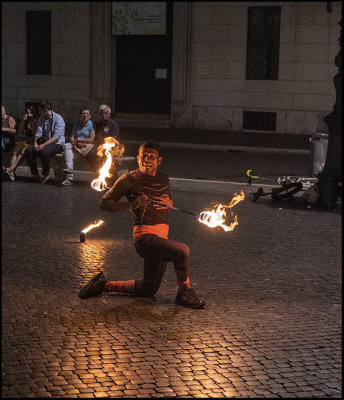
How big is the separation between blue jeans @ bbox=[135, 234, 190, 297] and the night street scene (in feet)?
0.04

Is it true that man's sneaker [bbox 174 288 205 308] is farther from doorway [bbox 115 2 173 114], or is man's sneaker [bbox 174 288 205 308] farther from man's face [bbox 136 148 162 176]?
doorway [bbox 115 2 173 114]

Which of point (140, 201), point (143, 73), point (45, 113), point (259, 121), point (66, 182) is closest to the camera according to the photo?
point (140, 201)

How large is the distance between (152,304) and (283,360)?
64.7 inches

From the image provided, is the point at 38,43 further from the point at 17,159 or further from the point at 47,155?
the point at 47,155

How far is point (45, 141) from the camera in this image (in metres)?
14.8

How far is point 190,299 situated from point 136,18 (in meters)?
21.3

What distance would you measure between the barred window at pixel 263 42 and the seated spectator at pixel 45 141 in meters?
11.7

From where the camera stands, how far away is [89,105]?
1067 inches

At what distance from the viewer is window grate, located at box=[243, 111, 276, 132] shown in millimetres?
25156

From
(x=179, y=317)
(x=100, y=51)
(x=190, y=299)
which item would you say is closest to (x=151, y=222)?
(x=190, y=299)

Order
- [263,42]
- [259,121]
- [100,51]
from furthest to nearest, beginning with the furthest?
[100,51]
[259,121]
[263,42]

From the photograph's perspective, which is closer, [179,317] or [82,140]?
[179,317]

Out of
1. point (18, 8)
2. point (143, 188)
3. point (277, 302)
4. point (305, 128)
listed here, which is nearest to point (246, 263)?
point (277, 302)

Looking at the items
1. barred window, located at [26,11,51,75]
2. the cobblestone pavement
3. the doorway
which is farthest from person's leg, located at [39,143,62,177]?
barred window, located at [26,11,51,75]
